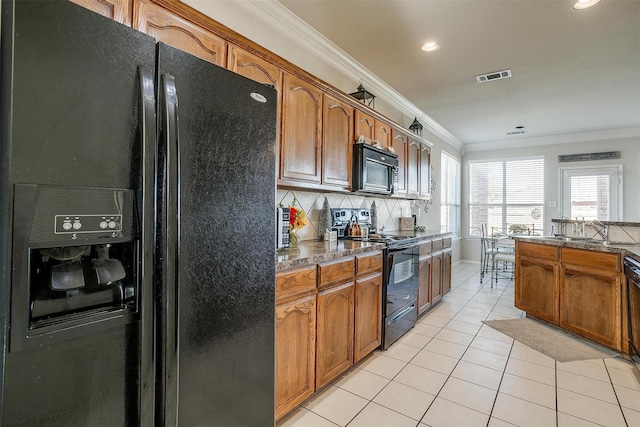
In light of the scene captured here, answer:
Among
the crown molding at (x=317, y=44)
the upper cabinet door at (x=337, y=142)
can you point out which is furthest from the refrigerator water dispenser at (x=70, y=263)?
the crown molding at (x=317, y=44)

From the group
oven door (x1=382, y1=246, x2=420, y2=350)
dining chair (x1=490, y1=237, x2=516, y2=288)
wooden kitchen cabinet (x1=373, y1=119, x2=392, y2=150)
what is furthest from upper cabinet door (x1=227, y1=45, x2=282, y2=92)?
dining chair (x1=490, y1=237, x2=516, y2=288)

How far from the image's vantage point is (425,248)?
3520 mm

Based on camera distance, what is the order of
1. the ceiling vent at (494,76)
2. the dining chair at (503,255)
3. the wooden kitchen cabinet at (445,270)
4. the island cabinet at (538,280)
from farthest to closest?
the dining chair at (503,255), the wooden kitchen cabinet at (445,270), the ceiling vent at (494,76), the island cabinet at (538,280)

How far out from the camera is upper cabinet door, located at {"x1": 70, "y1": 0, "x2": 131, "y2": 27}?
124cm

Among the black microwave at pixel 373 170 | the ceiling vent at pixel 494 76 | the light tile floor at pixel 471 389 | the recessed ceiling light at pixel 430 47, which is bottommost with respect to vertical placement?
the light tile floor at pixel 471 389

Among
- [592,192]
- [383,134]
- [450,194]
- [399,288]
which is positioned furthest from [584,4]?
[592,192]

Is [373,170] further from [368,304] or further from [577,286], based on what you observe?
[577,286]

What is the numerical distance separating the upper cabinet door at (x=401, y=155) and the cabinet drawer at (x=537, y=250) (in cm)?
148

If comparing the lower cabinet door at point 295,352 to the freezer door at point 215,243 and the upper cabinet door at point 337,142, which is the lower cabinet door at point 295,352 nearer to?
the freezer door at point 215,243

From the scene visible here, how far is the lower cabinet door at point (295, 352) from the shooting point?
1.69 meters

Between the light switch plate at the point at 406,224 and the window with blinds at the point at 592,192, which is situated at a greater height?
the window with blinds at the point at 592,192

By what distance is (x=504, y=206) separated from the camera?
22.8 feet

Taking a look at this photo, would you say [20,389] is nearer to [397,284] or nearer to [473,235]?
[397,284]

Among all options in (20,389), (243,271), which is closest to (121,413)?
(20,389)
